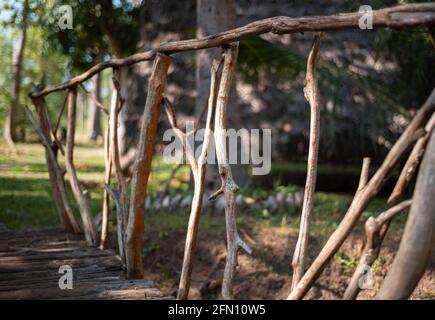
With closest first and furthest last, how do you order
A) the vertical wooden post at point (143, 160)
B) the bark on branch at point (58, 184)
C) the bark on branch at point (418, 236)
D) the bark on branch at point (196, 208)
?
1. the bark on branch at point (418, 236)
2. the bark on branch at point (196, 208)
3. the vertical wooden post at point (143, 160)
4. the bark on branch at point (58, 184)

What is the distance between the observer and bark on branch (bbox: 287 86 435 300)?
1.42m

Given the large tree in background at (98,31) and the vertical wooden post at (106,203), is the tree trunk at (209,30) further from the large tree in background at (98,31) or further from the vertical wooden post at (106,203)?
the large tree in background at (98,31)

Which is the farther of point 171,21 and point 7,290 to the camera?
point 171,21

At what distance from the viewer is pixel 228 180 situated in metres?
2.30

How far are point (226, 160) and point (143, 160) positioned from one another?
65 cm

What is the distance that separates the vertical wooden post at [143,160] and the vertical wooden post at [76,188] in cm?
74

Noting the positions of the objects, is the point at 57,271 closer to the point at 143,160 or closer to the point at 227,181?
the point at 143,160

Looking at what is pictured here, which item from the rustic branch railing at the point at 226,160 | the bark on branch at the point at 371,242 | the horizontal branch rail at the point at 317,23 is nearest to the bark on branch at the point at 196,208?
the rustic branch railing at the point at 226,160

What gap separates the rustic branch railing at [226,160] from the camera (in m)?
1.43

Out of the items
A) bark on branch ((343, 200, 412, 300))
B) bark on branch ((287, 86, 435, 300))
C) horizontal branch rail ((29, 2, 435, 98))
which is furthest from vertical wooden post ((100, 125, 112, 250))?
bark on branch ((343, 200, 412, 300))
